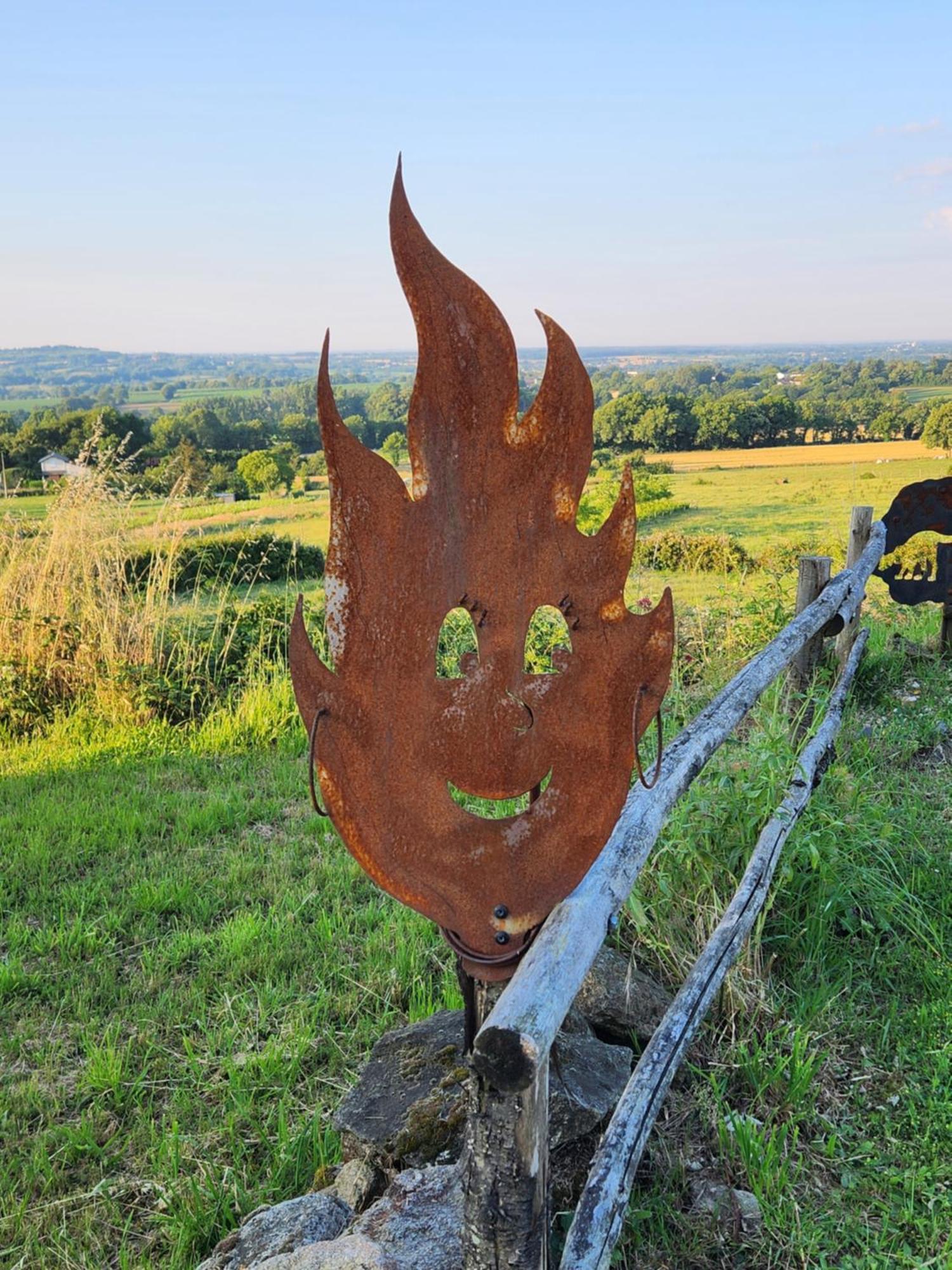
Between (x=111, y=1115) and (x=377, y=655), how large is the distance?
5.90 feet

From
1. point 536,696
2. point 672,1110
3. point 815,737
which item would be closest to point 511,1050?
point 536,696

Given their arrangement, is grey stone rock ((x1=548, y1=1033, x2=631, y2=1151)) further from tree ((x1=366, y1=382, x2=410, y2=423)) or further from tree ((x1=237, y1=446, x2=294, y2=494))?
tree ((x1=237, y1=446, x2=294, y2=494))

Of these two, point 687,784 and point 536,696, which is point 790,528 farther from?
point 536,696

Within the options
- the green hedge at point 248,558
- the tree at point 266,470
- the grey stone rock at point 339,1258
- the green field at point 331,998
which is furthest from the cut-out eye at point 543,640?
the tree at point 266,470

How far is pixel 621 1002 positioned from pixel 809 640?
2.88 m

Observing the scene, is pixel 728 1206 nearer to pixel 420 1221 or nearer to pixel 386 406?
pixel 420 1221

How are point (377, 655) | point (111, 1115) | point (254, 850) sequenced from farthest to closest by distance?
point (254, 850) < point (111, 1115) < point (377, 655)

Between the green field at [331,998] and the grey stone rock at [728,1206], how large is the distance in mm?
27

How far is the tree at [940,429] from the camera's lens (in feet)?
45.0

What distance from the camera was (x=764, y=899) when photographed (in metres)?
2.75

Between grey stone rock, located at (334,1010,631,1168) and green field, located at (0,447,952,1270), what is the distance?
0.70 ft

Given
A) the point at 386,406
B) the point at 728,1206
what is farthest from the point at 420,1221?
the point at 386,406

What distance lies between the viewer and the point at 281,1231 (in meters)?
1.83

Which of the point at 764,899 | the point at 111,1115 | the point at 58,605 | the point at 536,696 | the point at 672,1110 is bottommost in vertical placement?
the point at 111,1115
